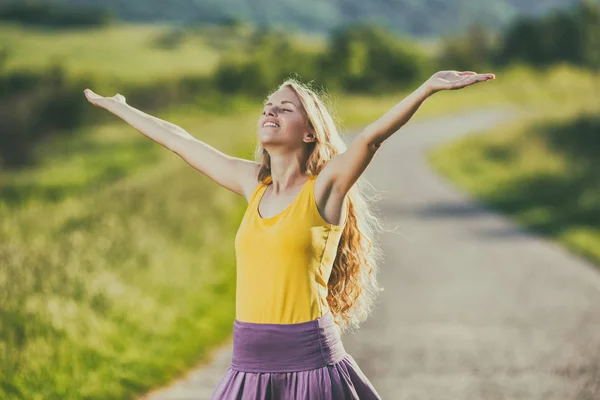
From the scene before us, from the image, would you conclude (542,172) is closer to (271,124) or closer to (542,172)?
(542,172)

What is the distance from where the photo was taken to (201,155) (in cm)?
411

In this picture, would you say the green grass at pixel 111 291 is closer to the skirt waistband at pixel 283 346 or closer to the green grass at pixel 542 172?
the skirt waistband at pixel 283 346

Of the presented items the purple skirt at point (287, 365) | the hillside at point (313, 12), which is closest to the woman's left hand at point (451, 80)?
the purple skirt at point (287, 365)

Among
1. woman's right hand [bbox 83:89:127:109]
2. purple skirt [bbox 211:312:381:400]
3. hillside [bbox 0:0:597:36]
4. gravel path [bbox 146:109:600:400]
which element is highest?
hillside [bbox 0:0:597:36]

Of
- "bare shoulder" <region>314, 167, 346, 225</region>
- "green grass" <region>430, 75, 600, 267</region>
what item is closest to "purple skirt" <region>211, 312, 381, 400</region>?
"bare shoulder" <region>314, 167, 346, 225</region>

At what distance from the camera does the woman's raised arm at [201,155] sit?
13.1ft

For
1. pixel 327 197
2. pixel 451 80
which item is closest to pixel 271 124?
pixel 327 197

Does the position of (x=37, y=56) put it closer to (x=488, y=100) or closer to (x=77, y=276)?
(x=488, y=100)

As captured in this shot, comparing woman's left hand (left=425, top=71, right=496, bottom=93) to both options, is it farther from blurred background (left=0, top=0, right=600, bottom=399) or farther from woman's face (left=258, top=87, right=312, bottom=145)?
blurred background (left=0, top=0, right=600, bottom=399)

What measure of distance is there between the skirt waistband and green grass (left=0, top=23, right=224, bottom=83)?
4034 cm

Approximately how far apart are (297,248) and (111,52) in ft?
164

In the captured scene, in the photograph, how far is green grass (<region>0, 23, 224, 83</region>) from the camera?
46.1m

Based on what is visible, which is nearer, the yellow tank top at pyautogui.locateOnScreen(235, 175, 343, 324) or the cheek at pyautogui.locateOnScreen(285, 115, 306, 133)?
the yellow tank top at pyautogui.locateOnScreen(235, 175, 343, 324)

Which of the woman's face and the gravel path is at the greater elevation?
the woman's face
